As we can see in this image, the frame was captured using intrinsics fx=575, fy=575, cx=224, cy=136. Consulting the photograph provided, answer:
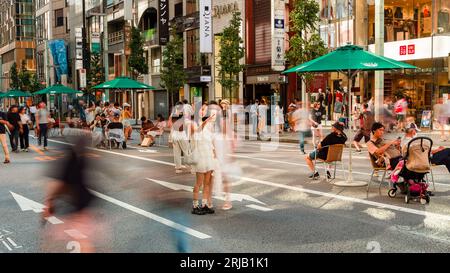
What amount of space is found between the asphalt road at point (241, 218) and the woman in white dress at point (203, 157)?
11.0 inches

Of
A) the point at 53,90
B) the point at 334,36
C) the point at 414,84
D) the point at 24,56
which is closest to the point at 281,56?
the point at 334,36

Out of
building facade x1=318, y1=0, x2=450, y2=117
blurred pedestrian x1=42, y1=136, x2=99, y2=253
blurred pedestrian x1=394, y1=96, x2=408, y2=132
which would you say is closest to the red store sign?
building facade x1=318, y1=0, x2=450, y2=117

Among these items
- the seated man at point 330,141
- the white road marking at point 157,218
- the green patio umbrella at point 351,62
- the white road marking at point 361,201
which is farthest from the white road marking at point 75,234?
the green patio umbrella at point 351,62

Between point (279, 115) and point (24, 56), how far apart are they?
86.9 m

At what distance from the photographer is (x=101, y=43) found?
213 ft

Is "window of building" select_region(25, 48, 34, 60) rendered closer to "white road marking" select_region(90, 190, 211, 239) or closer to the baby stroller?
"white road marking" select_region(90, 190, 211, 239)

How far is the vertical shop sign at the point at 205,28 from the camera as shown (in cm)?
3982

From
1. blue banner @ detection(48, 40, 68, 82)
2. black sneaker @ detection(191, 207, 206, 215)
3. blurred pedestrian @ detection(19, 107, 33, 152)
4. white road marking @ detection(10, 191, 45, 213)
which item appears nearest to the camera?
black sneaker @ detection(191, 207, 206, 215)

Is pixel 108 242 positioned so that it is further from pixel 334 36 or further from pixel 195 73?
pixel 195 73

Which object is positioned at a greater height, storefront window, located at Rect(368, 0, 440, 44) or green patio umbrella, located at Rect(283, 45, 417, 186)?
storefront window, located at Rect(368, 0, 440, 44)

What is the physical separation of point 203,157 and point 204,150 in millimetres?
114

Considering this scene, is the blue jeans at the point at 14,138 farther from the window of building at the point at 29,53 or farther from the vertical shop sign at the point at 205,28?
the window of building at the point at 29,53

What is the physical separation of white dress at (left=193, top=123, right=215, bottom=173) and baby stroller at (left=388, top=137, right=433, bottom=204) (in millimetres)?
3398

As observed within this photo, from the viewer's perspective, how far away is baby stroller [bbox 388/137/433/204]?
9727 mm
